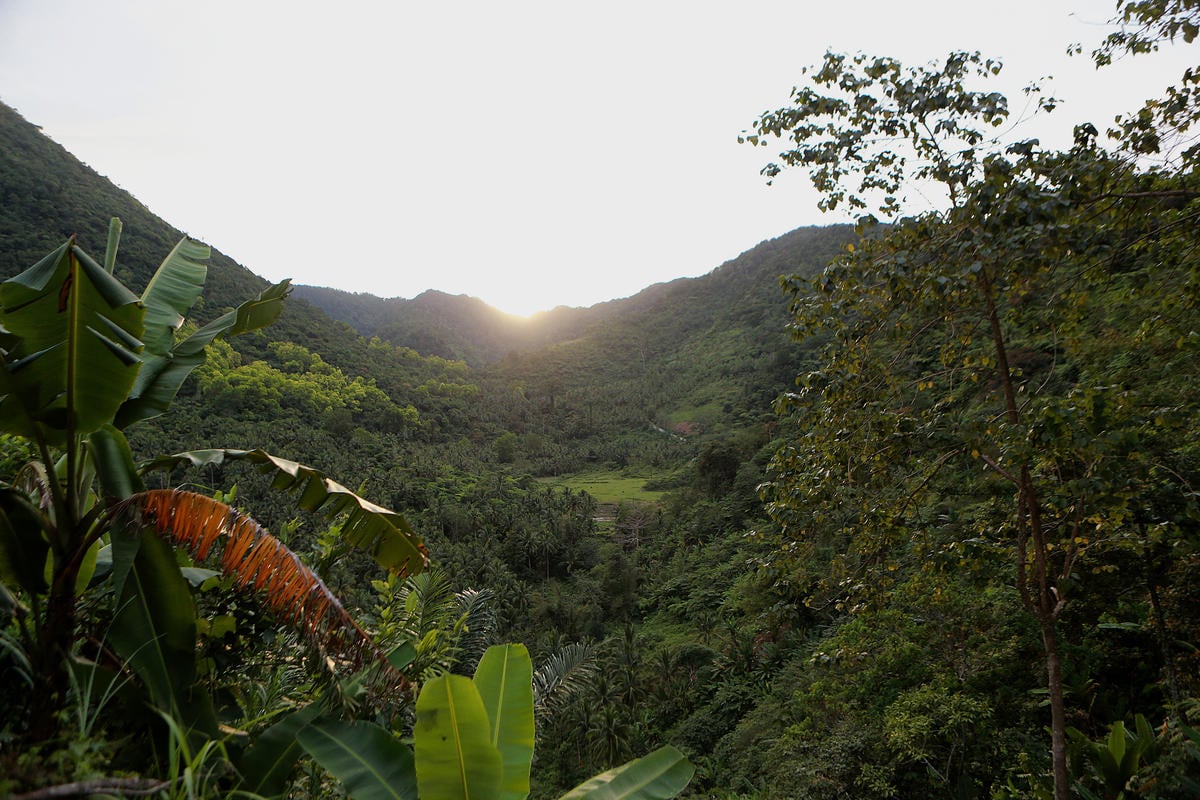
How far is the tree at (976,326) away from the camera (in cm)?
311

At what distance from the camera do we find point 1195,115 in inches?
122

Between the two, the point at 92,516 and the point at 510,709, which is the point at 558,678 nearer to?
the point at 510,709

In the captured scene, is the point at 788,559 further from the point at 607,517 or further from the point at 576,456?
the point at 576,456

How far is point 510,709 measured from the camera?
2.47 m

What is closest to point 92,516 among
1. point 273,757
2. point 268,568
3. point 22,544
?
point 22,544

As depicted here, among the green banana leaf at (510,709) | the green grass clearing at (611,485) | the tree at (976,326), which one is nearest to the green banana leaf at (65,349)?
the green banana leaf at (510,709)

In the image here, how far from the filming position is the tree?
311 cm

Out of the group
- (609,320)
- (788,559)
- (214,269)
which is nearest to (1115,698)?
(788,559)

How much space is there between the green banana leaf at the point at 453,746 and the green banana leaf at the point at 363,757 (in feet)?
0.24

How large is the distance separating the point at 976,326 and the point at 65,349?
17.5 feet

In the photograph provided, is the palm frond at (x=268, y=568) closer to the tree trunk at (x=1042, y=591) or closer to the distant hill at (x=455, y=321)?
the tree trunk at (x=1042, y=591)

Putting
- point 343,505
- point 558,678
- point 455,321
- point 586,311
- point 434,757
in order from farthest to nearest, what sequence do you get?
point 586,311 → point 455,321 → point 558,678 → point 343,505 → point 434,757

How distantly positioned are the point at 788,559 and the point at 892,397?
145 centimetres

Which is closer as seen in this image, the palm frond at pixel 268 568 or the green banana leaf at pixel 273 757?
the palm frond at pixel 268 568
